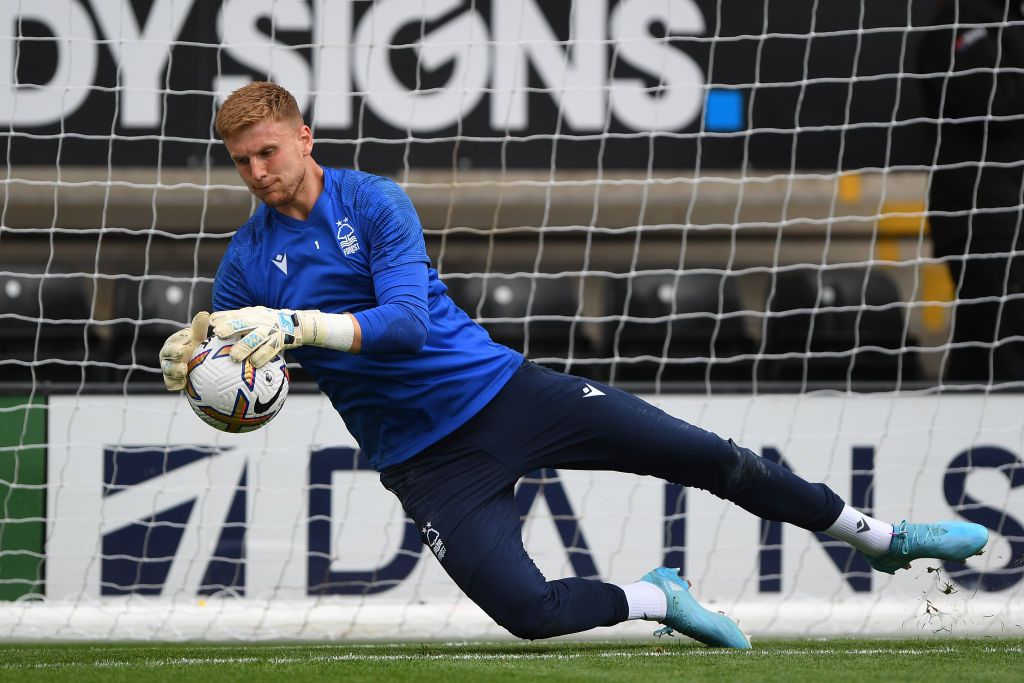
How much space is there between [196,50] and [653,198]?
263 cm

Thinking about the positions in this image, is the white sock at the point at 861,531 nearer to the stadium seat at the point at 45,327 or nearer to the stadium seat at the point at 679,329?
the stadium seat at the point at 679,329

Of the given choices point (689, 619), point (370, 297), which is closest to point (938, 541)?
point (689, 619)

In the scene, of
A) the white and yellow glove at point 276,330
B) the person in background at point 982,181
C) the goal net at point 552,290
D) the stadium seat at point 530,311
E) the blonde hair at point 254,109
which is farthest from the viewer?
the stadium seat at point 530,311

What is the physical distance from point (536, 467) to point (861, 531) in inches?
38.2

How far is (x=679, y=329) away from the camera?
642 cm

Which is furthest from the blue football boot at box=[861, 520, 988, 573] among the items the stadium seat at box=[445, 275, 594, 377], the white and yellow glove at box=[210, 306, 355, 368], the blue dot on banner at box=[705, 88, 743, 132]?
the blue dot on banner at box=[705, 88, 743, 132]

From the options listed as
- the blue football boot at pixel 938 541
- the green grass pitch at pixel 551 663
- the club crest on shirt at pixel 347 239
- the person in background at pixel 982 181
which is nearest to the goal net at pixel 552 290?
the person in background at pixel 982 181

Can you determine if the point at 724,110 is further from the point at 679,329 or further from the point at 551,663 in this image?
the point at 551,663

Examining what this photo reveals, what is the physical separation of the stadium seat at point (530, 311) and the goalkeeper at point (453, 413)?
2.38m

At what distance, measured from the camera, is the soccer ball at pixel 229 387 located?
314cm

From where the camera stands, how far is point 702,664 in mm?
3596

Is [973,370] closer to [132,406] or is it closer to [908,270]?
[908,270]

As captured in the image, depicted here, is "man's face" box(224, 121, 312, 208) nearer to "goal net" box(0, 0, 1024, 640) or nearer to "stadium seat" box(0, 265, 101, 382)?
"goal net" box(0, 0, 1024, 640)

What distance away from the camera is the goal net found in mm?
5312
